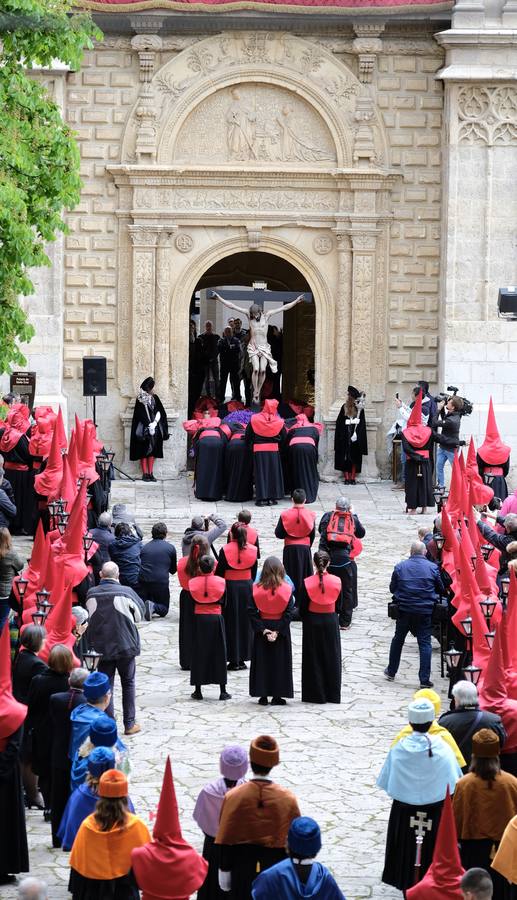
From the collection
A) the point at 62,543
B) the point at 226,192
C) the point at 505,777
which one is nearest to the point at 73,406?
the point at 226,192

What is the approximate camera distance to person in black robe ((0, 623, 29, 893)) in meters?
11.0

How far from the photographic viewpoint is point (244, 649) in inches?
642

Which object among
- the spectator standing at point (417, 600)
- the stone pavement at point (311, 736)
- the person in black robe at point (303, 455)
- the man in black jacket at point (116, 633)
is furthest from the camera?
the person in black robe at point (303, 455)

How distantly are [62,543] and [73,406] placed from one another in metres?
10.8

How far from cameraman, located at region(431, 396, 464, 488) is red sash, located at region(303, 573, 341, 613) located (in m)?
8.41

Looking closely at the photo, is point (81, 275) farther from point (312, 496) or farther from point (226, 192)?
point (312, 496)

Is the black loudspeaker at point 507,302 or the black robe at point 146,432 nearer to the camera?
the black loudspeaker at point 507,302

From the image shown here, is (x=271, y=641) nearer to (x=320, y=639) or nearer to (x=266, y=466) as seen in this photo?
(x=320, y=639)

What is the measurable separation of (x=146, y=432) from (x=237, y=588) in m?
9.66

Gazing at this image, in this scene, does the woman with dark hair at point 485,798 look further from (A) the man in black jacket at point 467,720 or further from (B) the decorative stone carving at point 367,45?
(B) the decorative stone carving at point 367,45

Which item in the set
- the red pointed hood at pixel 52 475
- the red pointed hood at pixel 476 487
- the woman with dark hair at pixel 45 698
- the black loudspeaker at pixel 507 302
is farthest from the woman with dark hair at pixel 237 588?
the black loudspeaker at pixel 507 302

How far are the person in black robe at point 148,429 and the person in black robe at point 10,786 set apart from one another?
14582mm

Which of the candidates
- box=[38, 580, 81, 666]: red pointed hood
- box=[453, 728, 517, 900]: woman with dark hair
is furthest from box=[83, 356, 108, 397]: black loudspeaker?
box=[453, 728, 517, 900]: woman with dark hair

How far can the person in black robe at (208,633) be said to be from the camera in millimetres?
15047
